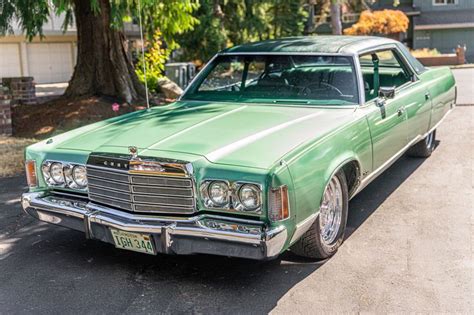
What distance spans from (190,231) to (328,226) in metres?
1.28

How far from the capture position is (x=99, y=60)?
1092cm

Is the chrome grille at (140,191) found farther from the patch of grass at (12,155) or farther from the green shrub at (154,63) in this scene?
the green shrub at (154,63)

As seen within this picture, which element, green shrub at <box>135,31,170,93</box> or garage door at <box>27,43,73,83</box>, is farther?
garage door at <box>27,43,73,83</box>

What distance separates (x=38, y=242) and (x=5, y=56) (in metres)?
20.7

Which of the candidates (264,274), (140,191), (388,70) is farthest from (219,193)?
(388,70)

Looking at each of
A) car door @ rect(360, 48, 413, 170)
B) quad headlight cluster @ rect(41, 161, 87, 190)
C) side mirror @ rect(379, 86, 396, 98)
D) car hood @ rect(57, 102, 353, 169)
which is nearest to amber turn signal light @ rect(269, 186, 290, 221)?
car hood @ rect(57, 102, 353, 169)

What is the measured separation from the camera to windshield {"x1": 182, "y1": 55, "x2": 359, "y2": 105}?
16.9 feet

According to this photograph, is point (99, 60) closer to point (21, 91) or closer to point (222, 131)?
point (21, 91)

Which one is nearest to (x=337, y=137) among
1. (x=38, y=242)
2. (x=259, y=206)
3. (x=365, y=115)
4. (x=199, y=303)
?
(x=365, y=115)

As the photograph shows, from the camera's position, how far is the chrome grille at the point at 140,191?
3658 mm

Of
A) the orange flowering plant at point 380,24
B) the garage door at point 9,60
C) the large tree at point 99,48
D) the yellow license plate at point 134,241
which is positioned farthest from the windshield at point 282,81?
the orange flowering plant at point 380,24

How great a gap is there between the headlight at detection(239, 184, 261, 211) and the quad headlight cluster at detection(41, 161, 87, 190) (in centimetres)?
128

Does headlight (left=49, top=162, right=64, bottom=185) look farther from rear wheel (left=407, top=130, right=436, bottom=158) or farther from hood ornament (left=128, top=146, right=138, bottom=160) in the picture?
rear wheel (left=407, top=130, right=436, bottom=158)

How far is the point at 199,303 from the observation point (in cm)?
361
